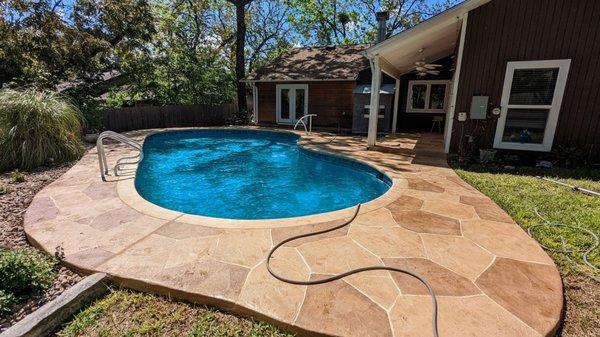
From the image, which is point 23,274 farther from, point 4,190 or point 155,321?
point 4,190

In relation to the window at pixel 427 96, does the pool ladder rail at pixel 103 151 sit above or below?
below

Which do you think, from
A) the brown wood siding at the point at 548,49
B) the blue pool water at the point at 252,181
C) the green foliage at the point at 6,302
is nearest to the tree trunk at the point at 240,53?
the blue pool water at the point at 252,181

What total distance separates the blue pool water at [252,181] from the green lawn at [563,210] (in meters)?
1.95

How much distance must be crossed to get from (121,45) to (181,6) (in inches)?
296

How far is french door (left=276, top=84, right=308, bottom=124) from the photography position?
1421 cm

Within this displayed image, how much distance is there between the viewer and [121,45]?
13117 mm

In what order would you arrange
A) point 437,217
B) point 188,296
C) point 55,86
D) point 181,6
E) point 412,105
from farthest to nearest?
point 181,6 < point 412,105 < point 55,86 < point 437,217 < point 188,296

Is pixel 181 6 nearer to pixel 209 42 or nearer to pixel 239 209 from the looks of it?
pixel 209 42

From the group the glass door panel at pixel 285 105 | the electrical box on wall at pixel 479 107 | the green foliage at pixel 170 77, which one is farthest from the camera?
the glass door panel at pixel 285 105

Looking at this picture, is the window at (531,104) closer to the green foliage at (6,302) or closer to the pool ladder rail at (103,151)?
the pool ladder rail at (103,151)

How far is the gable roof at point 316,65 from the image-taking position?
13.2m

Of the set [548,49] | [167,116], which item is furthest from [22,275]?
[167,116]

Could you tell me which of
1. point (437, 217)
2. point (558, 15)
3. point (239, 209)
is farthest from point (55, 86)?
point (558, 15)

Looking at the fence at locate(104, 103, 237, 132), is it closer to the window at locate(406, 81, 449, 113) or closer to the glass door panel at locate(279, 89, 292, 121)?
the glass door panel at locate(279, 89, 292, 121)
